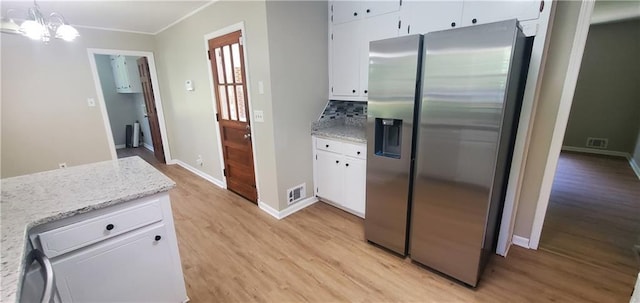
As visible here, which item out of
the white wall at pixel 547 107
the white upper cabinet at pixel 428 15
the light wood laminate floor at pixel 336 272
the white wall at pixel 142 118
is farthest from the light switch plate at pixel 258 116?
the white wall at pixel 142 118

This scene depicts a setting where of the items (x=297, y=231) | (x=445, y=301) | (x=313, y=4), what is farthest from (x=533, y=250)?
(x=313, y=4)

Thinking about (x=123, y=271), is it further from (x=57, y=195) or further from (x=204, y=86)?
(x=204, y=86)

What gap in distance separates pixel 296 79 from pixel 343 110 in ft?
2.49

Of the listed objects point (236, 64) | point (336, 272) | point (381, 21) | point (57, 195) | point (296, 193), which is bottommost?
point (336, 272)

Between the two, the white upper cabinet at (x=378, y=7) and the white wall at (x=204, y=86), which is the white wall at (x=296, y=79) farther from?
the white upper cabinet at (x=378, y=7)

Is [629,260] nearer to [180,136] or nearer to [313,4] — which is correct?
[313,4]

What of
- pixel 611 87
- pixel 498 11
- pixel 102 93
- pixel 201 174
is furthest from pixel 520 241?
pixel 102 93

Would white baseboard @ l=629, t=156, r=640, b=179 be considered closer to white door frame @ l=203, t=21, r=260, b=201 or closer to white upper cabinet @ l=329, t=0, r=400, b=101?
white upper cabinet @ l=329, t=0, r=400, b=101

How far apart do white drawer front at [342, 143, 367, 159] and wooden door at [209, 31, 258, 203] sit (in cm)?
110

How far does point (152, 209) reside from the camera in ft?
4.49

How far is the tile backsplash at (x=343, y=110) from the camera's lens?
2.97 meters

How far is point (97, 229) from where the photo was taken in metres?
1.22

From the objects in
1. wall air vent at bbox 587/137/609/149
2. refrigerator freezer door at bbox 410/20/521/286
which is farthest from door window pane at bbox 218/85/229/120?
wall air vent at bbox 587/137/609/149

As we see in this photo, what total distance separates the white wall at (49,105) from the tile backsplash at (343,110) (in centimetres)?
349
